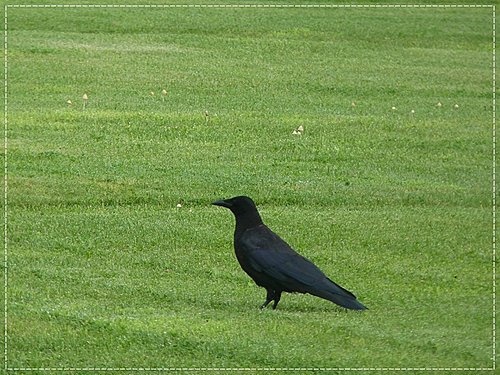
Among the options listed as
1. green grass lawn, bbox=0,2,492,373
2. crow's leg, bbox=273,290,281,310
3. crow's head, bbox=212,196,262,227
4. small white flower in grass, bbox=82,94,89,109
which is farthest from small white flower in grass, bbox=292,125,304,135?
crow's leg, bbox=273,290,281,310

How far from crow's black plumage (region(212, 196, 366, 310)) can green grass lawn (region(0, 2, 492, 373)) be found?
16 centimetres

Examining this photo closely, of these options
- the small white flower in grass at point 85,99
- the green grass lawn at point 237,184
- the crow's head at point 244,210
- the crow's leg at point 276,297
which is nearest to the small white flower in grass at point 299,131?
the green grass lawn at point 237,184

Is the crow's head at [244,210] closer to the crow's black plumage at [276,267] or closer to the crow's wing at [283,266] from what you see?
the crow's black plumage at [276,267]

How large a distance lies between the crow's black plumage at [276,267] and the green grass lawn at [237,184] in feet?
0.54

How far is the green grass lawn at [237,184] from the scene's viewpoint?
7355mm

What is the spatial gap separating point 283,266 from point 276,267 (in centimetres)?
4

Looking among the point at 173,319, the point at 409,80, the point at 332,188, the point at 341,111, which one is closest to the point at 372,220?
the point at 332,188

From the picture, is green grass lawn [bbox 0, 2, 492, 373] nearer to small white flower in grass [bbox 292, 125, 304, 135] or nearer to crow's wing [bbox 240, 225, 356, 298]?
small white flower in grass [bbox 292, 125, 304, 135]

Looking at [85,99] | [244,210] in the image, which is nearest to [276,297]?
[244,210]

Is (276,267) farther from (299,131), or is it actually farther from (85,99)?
(85,99)

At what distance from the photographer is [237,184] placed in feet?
40.2

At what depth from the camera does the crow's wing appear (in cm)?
752

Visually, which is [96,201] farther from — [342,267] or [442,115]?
[442,115]

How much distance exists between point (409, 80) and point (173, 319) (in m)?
12.8
